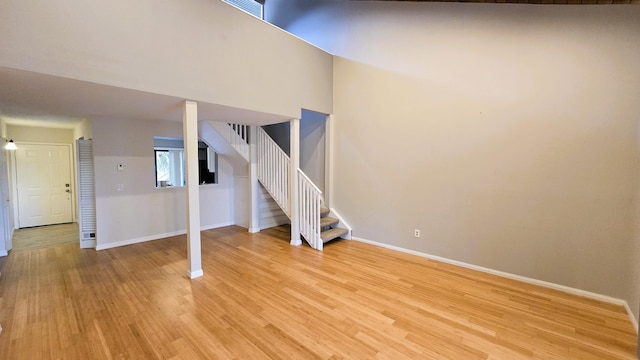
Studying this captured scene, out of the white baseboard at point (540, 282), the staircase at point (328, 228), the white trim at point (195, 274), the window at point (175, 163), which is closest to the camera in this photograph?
the white baseboard at point (540, 282)

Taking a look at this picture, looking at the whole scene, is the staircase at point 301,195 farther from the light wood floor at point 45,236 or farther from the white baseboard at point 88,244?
the light wood floor at point 45,236

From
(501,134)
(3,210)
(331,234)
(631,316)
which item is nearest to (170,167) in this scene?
(3,210)

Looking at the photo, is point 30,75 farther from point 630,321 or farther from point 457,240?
point 630,321

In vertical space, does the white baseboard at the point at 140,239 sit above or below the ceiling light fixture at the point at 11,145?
below

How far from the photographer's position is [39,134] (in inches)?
229

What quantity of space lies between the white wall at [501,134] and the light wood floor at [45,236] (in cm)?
561

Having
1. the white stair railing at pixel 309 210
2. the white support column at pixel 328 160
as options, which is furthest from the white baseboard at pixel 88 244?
the white support column at pixel 328 160

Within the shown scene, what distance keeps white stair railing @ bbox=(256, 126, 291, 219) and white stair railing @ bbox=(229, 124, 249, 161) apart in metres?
0.29

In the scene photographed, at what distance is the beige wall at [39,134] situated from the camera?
552 centimetres

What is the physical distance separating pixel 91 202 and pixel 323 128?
14.0 ft

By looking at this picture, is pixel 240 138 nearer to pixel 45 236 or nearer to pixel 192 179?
pixel 192 179

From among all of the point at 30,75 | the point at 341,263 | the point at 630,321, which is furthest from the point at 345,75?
the point at 630,321

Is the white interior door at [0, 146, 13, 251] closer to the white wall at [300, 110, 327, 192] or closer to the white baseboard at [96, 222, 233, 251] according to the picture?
the white baseboard at [96, 222, 233, 251]

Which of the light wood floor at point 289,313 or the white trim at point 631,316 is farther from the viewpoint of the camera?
the white trim at point 631,316
